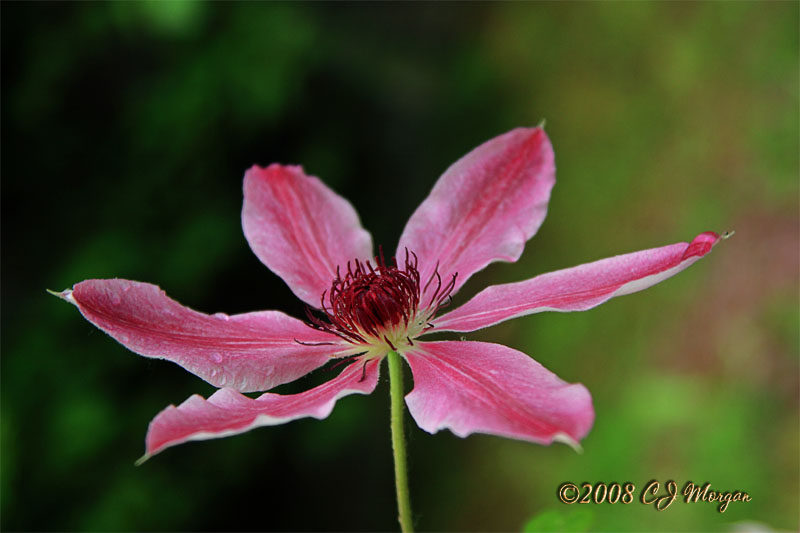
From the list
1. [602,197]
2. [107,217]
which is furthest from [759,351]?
[107,217]

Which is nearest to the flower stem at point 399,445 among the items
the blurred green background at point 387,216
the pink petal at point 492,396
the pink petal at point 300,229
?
the pink petal at point 492,396

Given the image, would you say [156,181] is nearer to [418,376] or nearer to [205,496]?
[205,496]

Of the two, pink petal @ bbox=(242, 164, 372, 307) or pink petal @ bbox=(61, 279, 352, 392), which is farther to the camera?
pink petal @ bbox=(242, 164, 372, 307)

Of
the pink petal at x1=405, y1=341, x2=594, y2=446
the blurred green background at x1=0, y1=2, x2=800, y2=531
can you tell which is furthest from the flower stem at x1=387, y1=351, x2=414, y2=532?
the blurred green background at x1=0, y1=2, x2=800, y2=531

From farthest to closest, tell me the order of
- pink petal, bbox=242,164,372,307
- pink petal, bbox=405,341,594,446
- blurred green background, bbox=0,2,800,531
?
blurred green background, bbox=0,2,800,531, pink petal, bbox=242,164,372,307, pink petal, bbox=405,341,594,446

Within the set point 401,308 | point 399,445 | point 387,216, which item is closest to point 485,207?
point 401,308

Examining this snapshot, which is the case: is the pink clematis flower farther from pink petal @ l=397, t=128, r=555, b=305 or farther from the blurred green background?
the blurred green background
